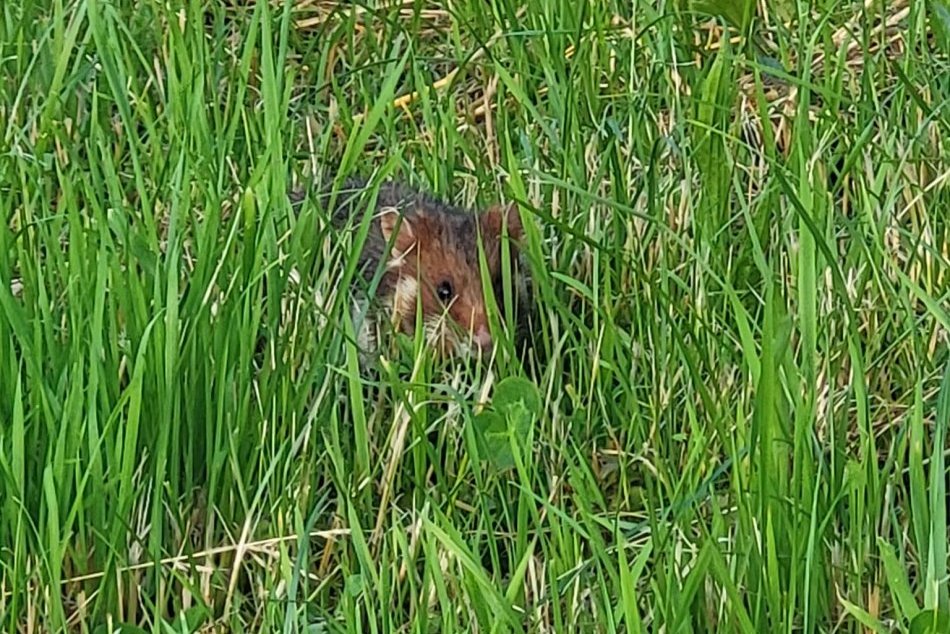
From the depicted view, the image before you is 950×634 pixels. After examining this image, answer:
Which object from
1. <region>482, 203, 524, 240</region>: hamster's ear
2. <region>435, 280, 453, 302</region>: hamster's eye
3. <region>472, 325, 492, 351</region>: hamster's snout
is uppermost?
<region>482, 203, 524, 240</region>: hamster's ear

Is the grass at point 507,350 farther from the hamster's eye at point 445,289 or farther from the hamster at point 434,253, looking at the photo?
the hamster's eye at point 445,289

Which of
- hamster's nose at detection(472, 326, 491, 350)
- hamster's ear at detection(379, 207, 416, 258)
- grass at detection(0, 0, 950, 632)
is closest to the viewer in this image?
grass at detection(0, 0, 950, 632)

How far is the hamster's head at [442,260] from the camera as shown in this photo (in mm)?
4609

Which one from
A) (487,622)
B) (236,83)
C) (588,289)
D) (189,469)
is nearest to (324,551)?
(189,469)

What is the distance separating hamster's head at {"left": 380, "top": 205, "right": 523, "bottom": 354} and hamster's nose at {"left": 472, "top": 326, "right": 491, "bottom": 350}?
11.2 inches

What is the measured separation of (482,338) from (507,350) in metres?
0.23

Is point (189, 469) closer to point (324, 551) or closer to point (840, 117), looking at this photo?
point (324, 551)

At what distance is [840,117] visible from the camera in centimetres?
470

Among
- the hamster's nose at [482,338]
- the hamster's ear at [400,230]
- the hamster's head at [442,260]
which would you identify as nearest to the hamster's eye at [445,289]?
the hamster's head at [442,260]

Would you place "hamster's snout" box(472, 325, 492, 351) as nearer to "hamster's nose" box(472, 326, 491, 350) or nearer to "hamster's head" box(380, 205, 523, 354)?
"hamster's nose" box(472, 326, 491, 350)

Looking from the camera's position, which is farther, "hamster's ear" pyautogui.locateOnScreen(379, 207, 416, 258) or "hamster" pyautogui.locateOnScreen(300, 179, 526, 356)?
"hamster's ear" pyautogui.locateOnScreen(379, 207, 416, 258)

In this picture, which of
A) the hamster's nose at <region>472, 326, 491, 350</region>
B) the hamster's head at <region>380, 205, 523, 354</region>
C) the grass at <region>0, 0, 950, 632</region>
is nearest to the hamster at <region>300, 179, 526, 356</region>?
the hamster's head at <region>380, 205, 523, 354</region>

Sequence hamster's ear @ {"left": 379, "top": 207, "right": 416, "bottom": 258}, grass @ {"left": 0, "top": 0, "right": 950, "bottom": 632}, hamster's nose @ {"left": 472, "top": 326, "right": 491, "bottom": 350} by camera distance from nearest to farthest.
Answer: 1. grass @ {"left": 0, "top": 0, "right": 950, "bottom": 632}
2. hamster's nose @ {"left": 472, "top": 326, "right": 491, "bottom": 350}
3. hamster's ear @ {"left": 379, "top": 207, "right": 416, "bottom": 258}

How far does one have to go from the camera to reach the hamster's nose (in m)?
4.16
